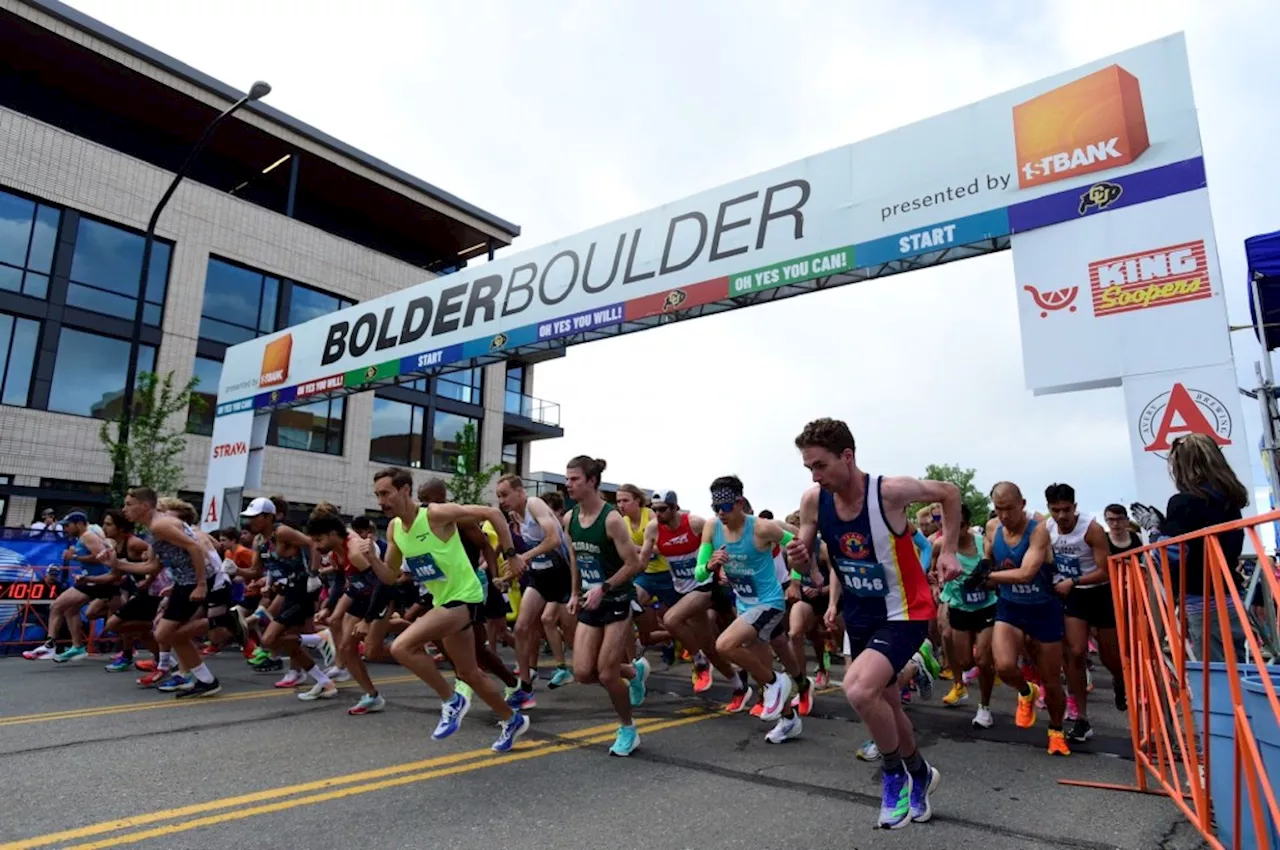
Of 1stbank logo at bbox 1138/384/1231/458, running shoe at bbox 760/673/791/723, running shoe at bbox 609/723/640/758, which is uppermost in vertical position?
1stbank logo at bbox 1138/384/1231/458

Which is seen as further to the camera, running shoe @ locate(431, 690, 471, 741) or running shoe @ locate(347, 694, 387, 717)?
running shoe @ locate(347, 694, 387, 717)

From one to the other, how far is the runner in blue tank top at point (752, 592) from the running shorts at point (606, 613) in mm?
889

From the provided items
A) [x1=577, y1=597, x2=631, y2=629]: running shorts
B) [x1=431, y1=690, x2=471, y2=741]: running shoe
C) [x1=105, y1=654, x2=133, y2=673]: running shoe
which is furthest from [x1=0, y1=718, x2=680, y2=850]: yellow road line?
[x1=105, y1=654, x2=133, y2=673]: running shoe

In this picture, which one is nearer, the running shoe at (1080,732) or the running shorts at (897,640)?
the running shorts at (897,640)

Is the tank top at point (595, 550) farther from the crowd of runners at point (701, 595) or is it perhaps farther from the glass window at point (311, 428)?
the glass window at point (311, 428)

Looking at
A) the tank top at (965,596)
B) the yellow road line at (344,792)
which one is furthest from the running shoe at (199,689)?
the tank top at (965,596)

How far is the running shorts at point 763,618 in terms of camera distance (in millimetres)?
6170

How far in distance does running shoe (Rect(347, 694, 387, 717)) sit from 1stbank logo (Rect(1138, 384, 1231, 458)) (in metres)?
7.50

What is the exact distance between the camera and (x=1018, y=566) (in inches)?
233

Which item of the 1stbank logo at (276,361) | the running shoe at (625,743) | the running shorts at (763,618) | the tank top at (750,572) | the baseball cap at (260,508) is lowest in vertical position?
the running shoe at (625,743)

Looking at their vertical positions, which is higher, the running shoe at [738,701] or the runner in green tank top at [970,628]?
the runner in green tank top at [970,628]

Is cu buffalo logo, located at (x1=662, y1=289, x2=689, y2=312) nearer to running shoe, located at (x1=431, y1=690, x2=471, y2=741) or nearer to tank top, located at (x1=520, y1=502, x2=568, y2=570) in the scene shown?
tank top, located at (x1=520, y1=502, x2=568, y2=570)

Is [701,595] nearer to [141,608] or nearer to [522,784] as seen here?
[522,784]

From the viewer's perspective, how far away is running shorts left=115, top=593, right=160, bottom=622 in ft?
30.2
